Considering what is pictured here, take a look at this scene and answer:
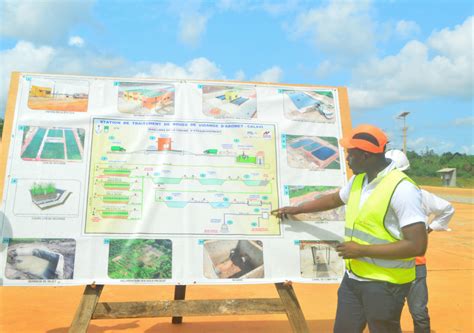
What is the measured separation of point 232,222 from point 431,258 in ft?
24.7

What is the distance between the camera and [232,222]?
3.44 meters

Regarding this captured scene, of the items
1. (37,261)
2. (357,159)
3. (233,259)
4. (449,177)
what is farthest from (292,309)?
(449,177)

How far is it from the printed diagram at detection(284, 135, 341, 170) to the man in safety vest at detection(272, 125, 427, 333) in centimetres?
87

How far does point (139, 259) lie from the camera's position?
3.28 m

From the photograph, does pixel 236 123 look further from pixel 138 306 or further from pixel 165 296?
pixel 165 296

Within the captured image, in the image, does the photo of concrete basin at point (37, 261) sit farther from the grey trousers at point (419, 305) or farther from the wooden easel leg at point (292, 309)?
the grey trousers at point (419, 305)

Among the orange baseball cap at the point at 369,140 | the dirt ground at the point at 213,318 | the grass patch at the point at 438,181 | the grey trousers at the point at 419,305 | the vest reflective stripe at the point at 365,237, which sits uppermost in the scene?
the grass patch at the point at 438,181

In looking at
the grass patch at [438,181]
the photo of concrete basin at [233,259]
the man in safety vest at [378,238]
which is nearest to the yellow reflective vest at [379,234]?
the man in safety vest at [378,238]

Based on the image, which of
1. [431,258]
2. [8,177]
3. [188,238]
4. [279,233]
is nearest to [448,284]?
[431,258]

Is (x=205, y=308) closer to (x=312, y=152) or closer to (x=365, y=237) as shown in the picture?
(x=365, y=237)

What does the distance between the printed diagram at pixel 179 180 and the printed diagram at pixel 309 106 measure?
0.43 m

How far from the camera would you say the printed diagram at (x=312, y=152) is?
3674 millimetres

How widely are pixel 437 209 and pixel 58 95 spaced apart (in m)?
3.20

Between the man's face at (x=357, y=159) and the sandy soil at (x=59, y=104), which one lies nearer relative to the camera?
the man's face at (x=357, y=159)
